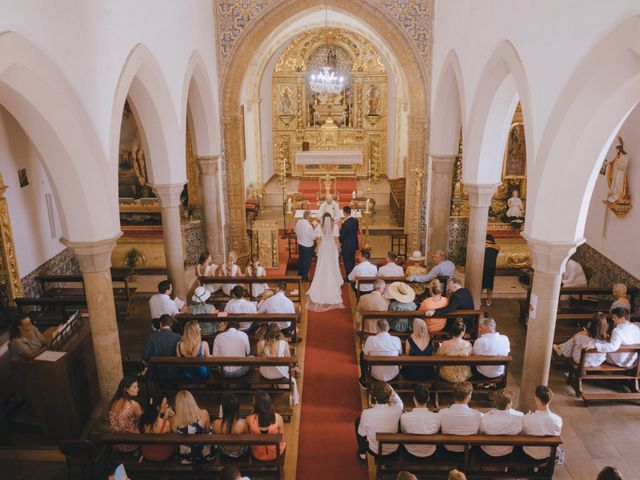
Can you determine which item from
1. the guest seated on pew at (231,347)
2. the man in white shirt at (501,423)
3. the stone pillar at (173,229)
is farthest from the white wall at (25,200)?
the man in white shirt at (501,423)

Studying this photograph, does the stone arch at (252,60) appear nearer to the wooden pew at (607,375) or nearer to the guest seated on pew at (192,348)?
the wooden pew at (607,375)

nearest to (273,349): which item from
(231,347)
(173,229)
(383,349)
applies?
(231,347)

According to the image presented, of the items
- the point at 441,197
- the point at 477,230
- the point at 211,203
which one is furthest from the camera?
the point at 211,203

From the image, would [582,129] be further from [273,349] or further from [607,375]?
[273,349]

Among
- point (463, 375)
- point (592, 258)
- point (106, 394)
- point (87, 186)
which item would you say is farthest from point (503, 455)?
point (592, 258)

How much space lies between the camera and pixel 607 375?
808 cm

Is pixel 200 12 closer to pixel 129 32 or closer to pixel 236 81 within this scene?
pixel 236 81

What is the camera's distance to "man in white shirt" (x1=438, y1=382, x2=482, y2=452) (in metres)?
5.97

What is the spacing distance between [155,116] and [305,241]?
4207 mm

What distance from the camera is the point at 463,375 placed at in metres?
7.61

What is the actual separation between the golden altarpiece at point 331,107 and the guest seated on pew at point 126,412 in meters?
16.7

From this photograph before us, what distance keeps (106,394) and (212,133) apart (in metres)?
6.89

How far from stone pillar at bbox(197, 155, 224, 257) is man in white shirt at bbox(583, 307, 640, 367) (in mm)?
8339

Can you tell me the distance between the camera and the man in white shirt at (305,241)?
40.0 ft
